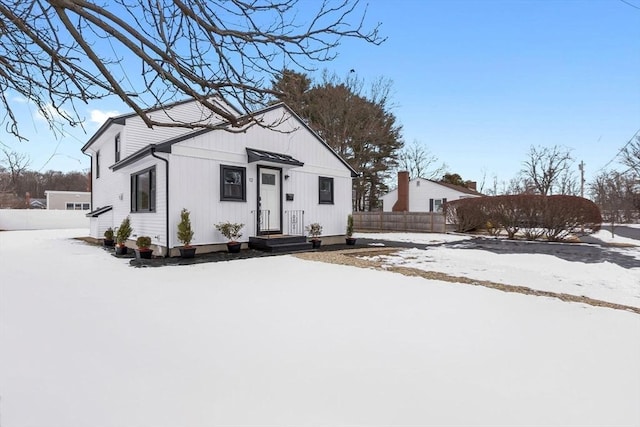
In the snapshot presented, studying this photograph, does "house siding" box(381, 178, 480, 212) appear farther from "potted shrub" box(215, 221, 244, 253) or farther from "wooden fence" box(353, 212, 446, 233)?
"potted shrub" box(215, 221, 244, 253)

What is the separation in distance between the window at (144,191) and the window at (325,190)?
569cm

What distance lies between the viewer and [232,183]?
400 inches

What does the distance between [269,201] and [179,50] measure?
784 centimetres

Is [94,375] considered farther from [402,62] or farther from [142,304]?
[402,62]

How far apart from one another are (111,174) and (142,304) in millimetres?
11736

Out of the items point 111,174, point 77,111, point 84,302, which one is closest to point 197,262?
point 84,302

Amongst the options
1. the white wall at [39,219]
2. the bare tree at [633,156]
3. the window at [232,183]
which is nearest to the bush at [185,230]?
the window at [232,183]

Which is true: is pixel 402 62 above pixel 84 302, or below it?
above

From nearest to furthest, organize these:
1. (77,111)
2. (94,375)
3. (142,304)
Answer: (94,375) → (77,111) → (142,304)

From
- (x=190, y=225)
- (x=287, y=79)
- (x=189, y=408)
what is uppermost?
(x=287, y=79)

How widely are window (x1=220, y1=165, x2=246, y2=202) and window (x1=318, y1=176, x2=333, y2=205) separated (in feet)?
10.8

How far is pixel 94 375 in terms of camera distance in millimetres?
2602

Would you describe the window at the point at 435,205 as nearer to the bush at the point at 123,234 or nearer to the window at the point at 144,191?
the window at the point at 144,191

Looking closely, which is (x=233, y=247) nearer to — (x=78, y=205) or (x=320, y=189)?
(x=320, y=189)
